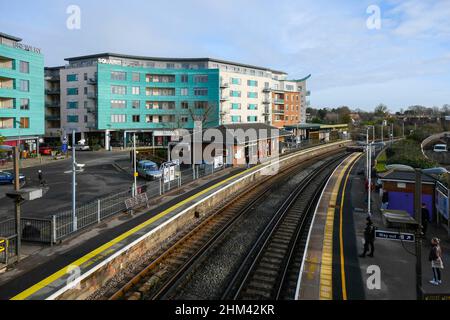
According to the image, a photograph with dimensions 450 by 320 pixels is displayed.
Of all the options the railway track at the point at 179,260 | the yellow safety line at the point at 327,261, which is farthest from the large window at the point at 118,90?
the yellow safety line at the point at 327,261

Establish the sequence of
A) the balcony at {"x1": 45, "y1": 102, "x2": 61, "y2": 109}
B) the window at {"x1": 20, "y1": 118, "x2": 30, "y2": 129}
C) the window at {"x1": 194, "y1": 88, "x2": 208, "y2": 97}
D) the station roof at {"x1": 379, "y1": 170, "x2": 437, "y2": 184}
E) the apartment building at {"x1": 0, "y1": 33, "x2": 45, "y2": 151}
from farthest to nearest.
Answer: the window at {"x1": 194, "y1": 88, "x2": 208, "y2": 97}, the balcony at {"x1": 45, "y1": 102, "x2": 61, "y2": 109}, the window at {"x1": 20, "y1": 118, "x2": 30, "y2": 129}, the apartment building at {"x1": 0, "y1": 33, "x2": 45, "y2": 151}, the station roof at {"x1": 379, "y1": 170, "x2": 437, "y2": 184}

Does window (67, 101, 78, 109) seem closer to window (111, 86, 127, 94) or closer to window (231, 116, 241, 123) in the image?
window (111, 86, 127, 94)

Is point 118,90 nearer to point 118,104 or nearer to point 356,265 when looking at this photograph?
point 118,104

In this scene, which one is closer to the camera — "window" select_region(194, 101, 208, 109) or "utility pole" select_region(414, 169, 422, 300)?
"utility pole" select_region(414, 169, 422, 300)

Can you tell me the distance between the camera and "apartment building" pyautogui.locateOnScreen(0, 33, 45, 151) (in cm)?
4434

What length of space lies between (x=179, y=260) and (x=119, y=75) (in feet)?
183

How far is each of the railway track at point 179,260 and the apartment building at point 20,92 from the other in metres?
36.9

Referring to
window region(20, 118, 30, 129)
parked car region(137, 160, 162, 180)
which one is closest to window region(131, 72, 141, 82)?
window region(20, 118, 30, 129)

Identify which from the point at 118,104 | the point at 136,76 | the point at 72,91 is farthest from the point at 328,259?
the point at 72,91

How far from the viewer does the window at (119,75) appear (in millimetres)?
61919

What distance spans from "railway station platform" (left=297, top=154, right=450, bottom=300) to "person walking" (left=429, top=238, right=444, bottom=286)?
199 millimetres

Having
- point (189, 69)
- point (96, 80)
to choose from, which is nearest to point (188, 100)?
point (189, 69)

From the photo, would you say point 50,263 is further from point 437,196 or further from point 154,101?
point 154,101

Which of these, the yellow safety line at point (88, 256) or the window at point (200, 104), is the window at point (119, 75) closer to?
the window at point (200, 104)
